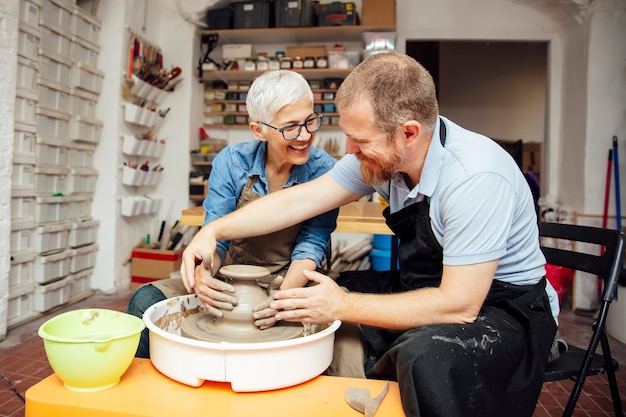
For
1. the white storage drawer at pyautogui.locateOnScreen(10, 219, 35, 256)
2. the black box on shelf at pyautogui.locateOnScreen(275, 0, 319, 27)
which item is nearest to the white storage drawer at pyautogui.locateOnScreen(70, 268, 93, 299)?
the white storage drawer at pyautogui.locateOnScreen(10, 219, 35, 256)

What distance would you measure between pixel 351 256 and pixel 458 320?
342 cm

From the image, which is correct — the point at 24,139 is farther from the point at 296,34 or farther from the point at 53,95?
the point at 296,34

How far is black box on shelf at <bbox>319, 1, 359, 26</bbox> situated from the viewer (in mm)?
4742

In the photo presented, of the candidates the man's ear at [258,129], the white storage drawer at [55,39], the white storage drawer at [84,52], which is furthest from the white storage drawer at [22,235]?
the man's ear at [258,129]

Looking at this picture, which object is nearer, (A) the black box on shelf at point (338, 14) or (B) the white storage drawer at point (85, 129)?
(B) the white storage drawer at point (85, 129)

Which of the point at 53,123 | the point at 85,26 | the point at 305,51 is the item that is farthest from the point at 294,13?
the point at 53,123

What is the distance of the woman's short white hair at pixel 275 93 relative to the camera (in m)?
1.70

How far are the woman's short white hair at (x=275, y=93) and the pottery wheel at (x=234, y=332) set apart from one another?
2.59 ft

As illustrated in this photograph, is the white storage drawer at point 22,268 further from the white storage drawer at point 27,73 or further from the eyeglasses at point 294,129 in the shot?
the eyeglasses at point 294,129

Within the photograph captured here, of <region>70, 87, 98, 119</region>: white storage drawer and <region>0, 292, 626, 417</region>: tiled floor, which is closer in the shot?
<region>0, 292, 626, 417</region>: tiled floor

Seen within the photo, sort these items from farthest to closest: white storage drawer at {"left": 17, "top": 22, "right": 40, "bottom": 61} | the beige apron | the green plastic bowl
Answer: white storage drawer at {"left": 17, "top": 22, "right": 40, "bottom": 61}
the beige apron
the green plastic bowl

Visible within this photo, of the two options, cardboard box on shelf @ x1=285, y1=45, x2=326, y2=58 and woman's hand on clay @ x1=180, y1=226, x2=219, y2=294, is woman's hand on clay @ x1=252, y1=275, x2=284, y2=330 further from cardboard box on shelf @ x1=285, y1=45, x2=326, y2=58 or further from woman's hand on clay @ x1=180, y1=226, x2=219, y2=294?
cardboard box on shelf @ x1=285, y1=45, x2=326, y2=58

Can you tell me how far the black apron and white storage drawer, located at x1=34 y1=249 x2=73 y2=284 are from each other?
280 cm

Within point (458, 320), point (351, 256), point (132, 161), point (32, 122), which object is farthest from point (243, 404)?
point (132, 161)
